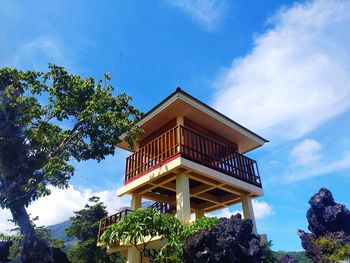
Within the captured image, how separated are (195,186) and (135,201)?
2628mm

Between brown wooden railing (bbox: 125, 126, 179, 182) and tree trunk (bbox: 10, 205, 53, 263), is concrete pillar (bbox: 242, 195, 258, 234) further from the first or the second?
tree trunk (bbox: 10, 205, 53, 263)

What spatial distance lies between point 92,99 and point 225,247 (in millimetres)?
8147

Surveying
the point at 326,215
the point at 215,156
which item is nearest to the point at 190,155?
the point at 215,156

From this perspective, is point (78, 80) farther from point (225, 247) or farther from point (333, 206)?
point (333, 206)

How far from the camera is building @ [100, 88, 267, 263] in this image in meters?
10.1

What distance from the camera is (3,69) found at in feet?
36.8

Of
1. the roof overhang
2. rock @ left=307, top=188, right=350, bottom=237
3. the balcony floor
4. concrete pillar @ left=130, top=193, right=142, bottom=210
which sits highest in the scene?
the roof overhang

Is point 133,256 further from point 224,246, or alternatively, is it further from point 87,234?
point 87,234

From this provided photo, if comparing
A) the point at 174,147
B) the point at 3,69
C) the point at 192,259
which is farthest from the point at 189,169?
the point at 3,69

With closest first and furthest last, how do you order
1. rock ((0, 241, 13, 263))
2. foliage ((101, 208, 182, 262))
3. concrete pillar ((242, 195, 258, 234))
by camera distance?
foliage ((101, 208, 182, 262)), rock ((0, 241, 13, 263)), concrete pillar ((242, 195, 258, 234))

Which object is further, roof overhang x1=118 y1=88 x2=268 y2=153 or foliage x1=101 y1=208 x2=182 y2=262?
roof overhang x1=118 y1=88 x2=268 y2=153

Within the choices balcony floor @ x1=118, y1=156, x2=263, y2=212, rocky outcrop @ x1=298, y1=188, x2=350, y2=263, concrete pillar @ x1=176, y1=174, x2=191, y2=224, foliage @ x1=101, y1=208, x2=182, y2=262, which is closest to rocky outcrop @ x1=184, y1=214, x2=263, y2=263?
foliage @ x1=101, y1=208, x2=182, y2=262

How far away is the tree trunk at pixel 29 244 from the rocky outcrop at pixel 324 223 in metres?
9.54

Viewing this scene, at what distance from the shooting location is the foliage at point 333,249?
946 centimetres
